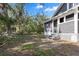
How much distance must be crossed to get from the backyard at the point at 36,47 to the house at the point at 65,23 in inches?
7.0

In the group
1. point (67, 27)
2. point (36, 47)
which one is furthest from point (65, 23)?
point (36, 47)

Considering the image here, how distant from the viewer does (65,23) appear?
3514mm

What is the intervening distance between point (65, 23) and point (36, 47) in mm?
953

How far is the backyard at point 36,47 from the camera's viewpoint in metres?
3.08

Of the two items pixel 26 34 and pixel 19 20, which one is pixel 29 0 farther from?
pixel 26 34

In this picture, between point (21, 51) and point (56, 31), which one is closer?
point (21, 51)

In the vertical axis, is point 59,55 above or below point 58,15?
below

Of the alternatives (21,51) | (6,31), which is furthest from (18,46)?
(6,31)

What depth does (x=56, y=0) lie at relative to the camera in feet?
10.2

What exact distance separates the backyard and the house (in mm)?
178

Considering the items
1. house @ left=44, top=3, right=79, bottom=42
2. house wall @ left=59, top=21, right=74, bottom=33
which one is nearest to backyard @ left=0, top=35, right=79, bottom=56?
house @ left=44, top=3, right=79, bottom=42

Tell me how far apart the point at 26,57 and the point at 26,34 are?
19.6 inches

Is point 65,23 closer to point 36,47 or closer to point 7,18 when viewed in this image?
point 36,47

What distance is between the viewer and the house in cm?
325
